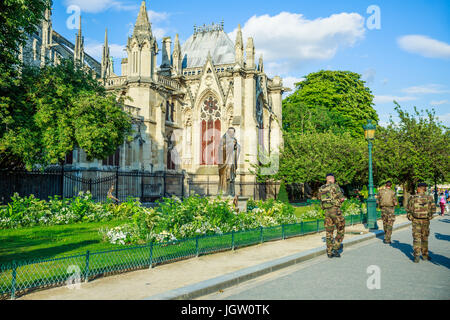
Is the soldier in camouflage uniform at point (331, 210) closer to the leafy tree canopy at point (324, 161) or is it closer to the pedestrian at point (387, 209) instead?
the pedestrian at point (387, 209)

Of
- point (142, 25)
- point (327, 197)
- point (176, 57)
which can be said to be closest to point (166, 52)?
point (176, 57)

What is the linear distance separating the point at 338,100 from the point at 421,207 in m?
36.8

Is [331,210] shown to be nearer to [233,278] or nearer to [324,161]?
[233,278]

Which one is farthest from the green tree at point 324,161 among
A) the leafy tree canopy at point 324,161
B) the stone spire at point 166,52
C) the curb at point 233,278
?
the curb at point 233,278

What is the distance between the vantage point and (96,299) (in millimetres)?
5422

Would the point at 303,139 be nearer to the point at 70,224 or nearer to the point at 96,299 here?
the point at 70,224

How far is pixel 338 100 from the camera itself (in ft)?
143

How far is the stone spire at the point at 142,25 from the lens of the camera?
29.5m

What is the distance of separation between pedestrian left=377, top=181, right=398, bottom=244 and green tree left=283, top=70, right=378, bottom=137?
30.2 m

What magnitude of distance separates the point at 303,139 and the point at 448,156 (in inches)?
436

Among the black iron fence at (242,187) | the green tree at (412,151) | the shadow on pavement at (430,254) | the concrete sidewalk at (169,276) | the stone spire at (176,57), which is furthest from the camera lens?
the stone spire at (176,57)

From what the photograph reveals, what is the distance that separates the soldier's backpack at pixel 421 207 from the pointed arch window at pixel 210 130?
87.3 feet

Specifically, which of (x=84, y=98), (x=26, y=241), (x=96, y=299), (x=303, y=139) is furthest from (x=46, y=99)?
(x=303, y=139)

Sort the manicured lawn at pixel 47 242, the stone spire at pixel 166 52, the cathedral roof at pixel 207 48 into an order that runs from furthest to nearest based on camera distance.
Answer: the cathedral roof at pixel 207 48 < the stone spire at pixel 166 52 < the manicured lawn at pixel 47 242
